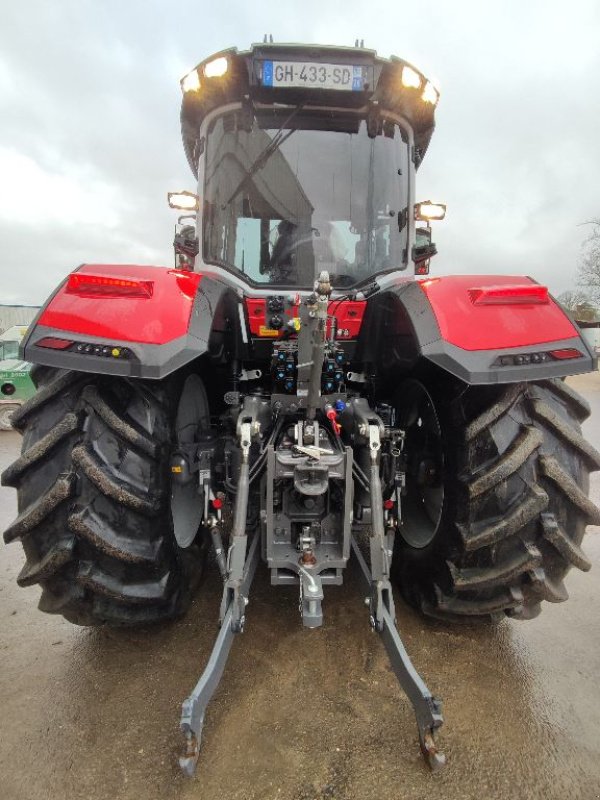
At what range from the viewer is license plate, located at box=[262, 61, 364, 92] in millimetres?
2471

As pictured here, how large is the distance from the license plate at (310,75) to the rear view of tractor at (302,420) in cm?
1

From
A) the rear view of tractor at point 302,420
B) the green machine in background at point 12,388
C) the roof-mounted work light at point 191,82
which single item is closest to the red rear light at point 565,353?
the rear view of tractor at point 302,420

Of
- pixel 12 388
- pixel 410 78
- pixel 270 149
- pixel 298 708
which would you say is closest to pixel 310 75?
pixel 270 149

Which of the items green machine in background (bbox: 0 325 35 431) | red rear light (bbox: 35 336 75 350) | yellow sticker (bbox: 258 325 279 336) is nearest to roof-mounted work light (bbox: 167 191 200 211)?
yellow sticker (bbox: 258 325 279 336)

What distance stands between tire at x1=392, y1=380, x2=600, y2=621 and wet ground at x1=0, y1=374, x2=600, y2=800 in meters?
0.32

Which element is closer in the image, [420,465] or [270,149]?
[420,465]

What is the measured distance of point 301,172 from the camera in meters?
2.63

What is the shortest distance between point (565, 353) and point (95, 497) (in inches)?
72.6

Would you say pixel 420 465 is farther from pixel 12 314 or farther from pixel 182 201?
pixel 12 314

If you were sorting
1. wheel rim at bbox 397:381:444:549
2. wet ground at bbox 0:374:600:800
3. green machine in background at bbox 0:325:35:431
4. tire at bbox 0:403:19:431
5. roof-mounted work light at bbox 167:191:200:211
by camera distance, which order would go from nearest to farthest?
wet ground at bbox 0:374:600:800 → wheel rim at bbox 397:381:444:549 → roof-mounted work light at bbox 167:191:200:211 → tire at bbox 0:403:19:431 → green machine in background at bbox 0:325:35:431

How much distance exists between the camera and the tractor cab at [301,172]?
2602mm

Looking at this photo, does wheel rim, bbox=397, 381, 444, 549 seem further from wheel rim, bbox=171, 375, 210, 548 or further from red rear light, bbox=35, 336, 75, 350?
red rear light, bbox=35, 336, 75, 350

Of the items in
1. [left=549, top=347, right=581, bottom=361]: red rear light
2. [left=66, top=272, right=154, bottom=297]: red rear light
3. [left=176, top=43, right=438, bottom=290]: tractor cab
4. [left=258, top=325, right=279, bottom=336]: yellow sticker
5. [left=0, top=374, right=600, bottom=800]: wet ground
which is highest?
[left=176, top=43, right=438, bottom=290]: tractor cab

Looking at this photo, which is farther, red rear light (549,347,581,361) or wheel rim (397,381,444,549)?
wheel rim (397,381,444,549)
